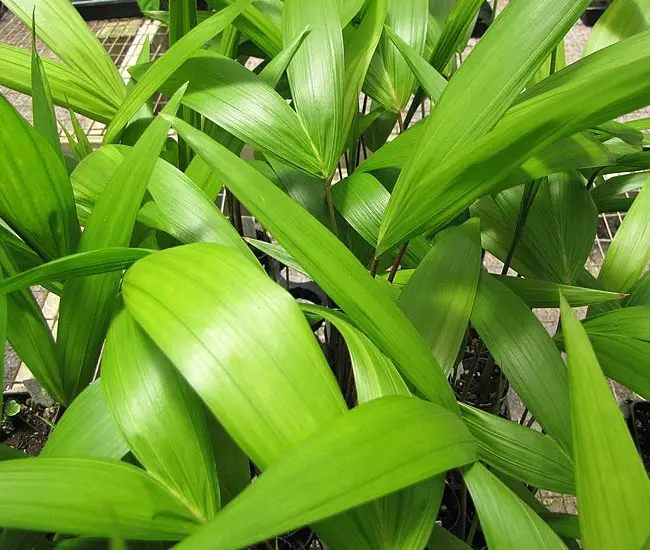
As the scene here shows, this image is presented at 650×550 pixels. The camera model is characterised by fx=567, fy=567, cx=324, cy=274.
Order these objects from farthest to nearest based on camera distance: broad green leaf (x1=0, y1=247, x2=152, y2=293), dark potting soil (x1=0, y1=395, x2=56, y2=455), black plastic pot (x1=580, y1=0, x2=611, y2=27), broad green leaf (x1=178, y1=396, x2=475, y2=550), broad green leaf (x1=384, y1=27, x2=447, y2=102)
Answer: black plastic pot (x1=580, y1=0, x2=611, y2=27) < dark potting soil (x1=0, y1=395, x2=56, y2=455) < broad green leaf (x1=384, y1=27, x2=447, y2=102) < broad green leaf (x1=0, y1=247, x2=152, y2=293) < broad green leaf (x1=178, y1=396, x2=475, y2=550)

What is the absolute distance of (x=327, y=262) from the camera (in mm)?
255

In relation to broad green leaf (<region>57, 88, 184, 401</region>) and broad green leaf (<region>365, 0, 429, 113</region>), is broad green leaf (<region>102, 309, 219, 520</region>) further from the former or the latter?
broad green leaf (<region>365, 0, 429, 113</region>)

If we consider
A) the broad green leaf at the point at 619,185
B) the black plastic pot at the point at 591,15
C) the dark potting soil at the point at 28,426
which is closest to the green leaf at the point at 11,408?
the dark potting soil at the point at 28,426

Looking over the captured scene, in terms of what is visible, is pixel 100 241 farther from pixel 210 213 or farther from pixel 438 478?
pixel 438 478

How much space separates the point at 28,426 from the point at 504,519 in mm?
587

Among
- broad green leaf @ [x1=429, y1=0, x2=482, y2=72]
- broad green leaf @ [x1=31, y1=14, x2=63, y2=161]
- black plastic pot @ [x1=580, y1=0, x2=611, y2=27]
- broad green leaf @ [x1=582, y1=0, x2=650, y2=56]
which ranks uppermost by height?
black plastic pot @ [x1=580, y1=0, x2=611, y2=27]

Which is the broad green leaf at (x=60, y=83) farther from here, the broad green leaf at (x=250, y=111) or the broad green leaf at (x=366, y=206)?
the broad green leaf at (x=366, y=206)

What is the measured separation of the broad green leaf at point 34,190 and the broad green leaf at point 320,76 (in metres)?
0.17

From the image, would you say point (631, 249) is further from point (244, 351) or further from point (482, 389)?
point (244, 351)

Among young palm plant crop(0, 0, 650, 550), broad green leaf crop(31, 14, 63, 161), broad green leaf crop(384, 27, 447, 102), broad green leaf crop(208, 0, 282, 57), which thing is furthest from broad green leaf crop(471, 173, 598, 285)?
Answer: broad green leaf crop(31, 14, 63, 161)

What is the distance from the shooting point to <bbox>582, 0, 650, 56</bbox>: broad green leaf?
0.49m

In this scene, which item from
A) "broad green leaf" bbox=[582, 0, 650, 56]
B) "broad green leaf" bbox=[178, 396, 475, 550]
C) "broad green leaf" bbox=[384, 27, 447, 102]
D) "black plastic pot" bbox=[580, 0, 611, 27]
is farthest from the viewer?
"black plastic pot" bbox=[580, 0, 611, 27]

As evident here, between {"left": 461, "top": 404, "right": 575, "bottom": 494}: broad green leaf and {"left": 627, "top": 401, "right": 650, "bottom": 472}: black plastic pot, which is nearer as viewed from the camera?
{"left": 461, "top": 404, "right": 575, "bottom": 494}: broad green leaf

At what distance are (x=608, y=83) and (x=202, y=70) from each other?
30 centimetres
